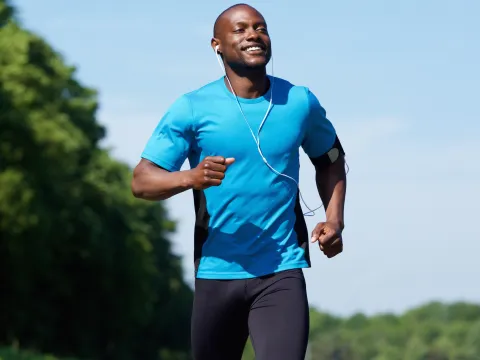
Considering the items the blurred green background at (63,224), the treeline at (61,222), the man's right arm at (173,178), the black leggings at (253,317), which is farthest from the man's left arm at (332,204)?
the treeline at (61,222)

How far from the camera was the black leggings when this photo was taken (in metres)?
6.77

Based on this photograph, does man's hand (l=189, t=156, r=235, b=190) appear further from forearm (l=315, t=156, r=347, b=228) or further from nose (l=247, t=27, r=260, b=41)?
forearm (l=315, t=156, r=347, b=228)

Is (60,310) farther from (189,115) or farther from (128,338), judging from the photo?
(189,115)

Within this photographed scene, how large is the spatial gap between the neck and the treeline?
1181 inches

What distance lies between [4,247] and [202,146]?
3913cm

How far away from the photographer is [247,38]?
6.96 metres

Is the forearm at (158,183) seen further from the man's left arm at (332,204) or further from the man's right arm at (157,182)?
the man's left arm at (332,204)

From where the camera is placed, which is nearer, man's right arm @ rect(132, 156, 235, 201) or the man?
man's right arm @ rect(132, 156, 235, 201)

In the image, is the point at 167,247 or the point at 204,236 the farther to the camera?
the point at 167,247

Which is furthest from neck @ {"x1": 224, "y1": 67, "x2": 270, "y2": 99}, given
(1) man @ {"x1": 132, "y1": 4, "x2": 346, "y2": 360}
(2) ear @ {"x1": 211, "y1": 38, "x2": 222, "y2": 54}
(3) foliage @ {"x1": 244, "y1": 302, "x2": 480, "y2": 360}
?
(3) foliage @ {"x1": 244, "y1": 302, "x2": 480, "y2": 360}

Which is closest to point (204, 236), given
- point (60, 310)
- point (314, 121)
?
point (314, 121)

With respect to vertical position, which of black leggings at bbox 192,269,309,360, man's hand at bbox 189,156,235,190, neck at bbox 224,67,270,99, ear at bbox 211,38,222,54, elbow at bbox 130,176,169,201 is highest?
ear at bbox 211,38,222,54

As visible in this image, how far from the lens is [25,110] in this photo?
150 feet

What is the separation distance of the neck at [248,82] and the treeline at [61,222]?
3001cm
